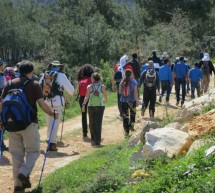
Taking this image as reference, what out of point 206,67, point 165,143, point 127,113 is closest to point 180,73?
point 206,67

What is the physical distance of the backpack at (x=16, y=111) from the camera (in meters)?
5.64

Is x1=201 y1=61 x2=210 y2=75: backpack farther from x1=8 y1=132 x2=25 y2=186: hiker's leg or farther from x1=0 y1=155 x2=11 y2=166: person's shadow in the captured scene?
x1=8 y1=132 x2=25 y2=186: hiker's leg

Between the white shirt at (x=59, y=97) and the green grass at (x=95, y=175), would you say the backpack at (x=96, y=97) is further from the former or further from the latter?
the green grass at (x=95, y=175)

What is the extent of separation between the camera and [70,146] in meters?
9.39

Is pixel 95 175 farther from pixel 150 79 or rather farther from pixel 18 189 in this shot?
pixel 150 79

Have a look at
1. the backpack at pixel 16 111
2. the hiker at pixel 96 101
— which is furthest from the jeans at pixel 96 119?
the backpack at pixel 16 111

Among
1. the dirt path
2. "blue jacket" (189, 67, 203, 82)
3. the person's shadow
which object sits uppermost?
"blue jacket" (189, 67, 203, 82)

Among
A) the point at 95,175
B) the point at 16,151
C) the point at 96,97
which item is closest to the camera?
the point at 95,175

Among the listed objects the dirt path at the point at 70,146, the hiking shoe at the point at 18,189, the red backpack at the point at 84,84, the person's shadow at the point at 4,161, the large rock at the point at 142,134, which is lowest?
the dirt path at the point at 70,146

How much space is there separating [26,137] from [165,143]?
1.88m

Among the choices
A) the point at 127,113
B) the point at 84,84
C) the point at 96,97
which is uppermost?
the point at 84,84

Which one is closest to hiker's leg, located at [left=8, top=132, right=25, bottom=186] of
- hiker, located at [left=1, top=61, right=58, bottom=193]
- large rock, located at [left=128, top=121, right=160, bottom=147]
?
hiker, located at [left=1, top=61, right=58, bottom=193]

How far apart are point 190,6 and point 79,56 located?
12.6m

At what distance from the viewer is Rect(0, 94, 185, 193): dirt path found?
710 cm
